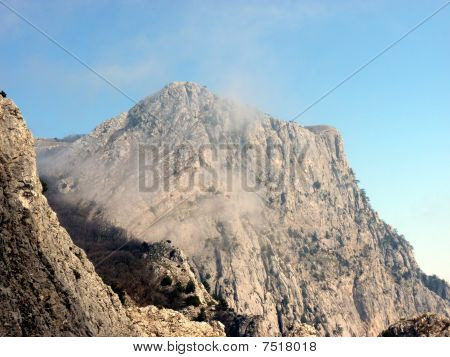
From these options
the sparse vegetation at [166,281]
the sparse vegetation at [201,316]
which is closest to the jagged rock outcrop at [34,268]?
the sparse vegetation at [201,316]

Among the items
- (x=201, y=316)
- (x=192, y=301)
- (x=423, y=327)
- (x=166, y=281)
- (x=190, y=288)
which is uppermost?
(x=166, y=281)

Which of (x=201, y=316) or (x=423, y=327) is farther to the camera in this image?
(x=201, y=316)

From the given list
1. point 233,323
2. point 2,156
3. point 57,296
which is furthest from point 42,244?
point 233,323

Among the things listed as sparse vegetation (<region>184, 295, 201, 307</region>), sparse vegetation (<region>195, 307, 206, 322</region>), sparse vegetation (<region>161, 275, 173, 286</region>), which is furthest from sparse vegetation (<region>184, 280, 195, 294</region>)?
sparse vegetation (<region>195, 307, 206, 322</region>)

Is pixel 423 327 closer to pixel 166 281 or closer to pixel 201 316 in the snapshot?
pixel 201 316

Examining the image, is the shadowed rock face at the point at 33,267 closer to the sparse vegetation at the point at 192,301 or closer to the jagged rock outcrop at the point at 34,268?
the jagged rock outcrop at the point at 34,268

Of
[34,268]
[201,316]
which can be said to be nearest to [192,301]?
[201,316]

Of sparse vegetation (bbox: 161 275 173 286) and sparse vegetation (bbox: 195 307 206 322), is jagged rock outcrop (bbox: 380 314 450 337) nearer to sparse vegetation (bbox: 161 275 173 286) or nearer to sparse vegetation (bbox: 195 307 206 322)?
sparse vegetation (bbox: 195 307 206 322)
